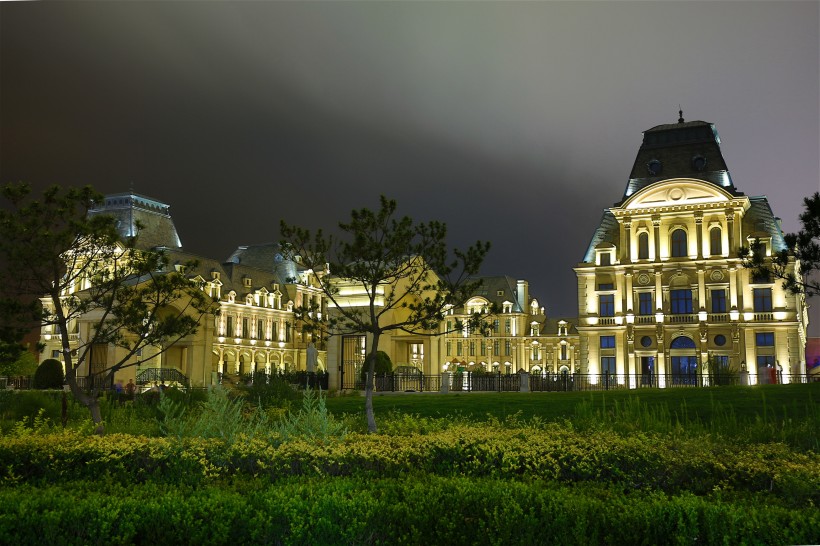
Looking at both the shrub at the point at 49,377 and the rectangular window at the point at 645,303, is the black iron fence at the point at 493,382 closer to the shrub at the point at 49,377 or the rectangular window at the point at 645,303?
the shrub at the point at 49,377

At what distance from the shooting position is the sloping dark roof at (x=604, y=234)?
2547 inches

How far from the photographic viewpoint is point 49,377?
1757 inches

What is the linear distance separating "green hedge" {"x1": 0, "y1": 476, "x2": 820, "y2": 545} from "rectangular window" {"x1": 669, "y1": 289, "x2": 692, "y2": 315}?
55.5 metres

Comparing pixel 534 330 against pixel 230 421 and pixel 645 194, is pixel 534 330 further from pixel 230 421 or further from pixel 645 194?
pixel 230 421

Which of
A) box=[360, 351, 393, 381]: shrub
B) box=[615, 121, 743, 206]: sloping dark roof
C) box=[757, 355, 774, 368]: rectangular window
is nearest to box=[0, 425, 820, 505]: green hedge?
box=[360, 351, 393, 381]: shrub

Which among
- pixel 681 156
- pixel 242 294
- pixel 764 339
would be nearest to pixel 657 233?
pixel 681 156

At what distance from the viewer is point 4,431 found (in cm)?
1609

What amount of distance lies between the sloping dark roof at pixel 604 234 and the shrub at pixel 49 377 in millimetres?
43486

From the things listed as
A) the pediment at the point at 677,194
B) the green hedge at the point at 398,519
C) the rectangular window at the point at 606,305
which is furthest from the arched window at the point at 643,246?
the green hedge at the point at 398,519

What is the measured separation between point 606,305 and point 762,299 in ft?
40.6

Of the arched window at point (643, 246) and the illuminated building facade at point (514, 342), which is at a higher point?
the arched window at point (643, 246)

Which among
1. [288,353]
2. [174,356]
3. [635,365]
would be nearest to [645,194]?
[635,365]

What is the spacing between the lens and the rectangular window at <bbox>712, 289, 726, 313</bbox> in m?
59.4

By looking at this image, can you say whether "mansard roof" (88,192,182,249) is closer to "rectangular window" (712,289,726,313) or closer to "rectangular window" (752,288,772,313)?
"rectangular window" (712,289,726,313)
